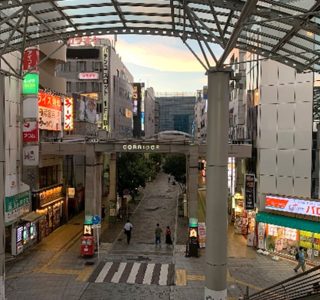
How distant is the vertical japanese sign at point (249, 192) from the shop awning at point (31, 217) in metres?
13.5

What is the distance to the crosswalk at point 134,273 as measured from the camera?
22938 mm

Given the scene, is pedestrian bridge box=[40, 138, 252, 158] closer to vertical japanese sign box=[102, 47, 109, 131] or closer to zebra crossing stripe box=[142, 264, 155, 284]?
zebra crossing stripe box=[142, 264, 155, 284]

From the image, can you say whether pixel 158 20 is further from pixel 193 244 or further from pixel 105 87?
pixel 105 87

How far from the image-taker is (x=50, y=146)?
32.3 m

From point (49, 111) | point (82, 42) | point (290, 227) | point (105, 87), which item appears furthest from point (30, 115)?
point (82, 42)

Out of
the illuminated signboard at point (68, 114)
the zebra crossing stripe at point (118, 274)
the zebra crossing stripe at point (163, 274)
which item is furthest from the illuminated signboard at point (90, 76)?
the zebra crossing stripe at point (163, 274)

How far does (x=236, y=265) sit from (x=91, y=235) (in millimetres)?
8888

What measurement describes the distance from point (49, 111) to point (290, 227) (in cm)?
1889

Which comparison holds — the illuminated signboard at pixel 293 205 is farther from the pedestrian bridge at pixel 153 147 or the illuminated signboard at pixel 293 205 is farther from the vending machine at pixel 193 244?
the vending machine at pixel 193 244

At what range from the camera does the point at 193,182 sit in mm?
30000

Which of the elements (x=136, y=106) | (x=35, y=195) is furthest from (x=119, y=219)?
(x=136, y=106)

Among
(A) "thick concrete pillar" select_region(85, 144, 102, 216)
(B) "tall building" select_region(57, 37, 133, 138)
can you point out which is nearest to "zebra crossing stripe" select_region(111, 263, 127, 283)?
(A) "thick concrete pillar" select_region(85, 144, 102, 216)

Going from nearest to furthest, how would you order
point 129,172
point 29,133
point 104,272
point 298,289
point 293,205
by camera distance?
point 298,289, point 104,272, point 293,205, point 29,133, point 129,172

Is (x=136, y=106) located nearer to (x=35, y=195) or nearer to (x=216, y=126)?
(x=35, y=195)
